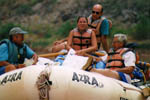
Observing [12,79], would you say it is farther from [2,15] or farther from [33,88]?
[2,15]

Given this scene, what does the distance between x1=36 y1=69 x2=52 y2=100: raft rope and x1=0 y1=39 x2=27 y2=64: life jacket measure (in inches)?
47.7

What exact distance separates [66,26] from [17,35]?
10.6m

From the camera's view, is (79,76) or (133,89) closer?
(79,76)

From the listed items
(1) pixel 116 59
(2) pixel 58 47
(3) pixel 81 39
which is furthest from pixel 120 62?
(2) pixel 58 47

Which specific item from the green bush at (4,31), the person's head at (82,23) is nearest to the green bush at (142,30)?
the green bush at (4,31)

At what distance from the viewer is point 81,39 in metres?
6.52

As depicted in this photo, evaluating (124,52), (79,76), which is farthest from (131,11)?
(79,76)

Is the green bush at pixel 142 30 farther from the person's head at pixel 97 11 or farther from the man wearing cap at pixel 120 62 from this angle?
the man wearing cap at pixel 120 62

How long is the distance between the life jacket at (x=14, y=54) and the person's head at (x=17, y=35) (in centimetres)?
7

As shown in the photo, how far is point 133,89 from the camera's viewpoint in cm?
516

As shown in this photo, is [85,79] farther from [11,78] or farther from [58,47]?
[58,47]

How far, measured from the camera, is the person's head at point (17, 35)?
5652 millimetres

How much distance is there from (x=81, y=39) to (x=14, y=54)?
1.25 meters

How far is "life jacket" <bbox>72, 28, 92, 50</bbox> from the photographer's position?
21.4ft
